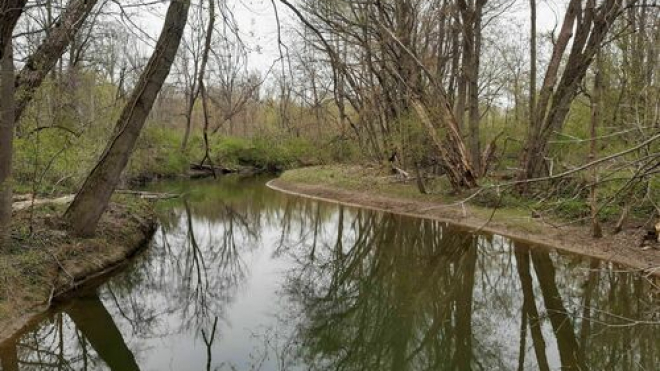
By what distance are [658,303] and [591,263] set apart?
2.36 metres

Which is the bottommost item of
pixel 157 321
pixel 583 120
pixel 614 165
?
pixel 157 321

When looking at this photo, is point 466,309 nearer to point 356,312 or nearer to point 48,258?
point 356,312

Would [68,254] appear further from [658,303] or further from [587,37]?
[587,37]

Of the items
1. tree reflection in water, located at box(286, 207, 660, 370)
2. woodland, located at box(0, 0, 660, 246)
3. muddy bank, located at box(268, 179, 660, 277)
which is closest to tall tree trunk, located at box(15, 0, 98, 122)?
woodland, located at box(0, 0, 660, 246)

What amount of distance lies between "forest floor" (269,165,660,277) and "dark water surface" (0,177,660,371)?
493 mm

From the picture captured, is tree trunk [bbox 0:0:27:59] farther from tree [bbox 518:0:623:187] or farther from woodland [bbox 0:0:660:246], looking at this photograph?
tree [bbox 518:0:623:187]

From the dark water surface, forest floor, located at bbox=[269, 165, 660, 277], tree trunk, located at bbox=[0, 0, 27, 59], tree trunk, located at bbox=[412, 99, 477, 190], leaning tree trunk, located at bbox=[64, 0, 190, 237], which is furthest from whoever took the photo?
tree trunk, located at bbox=[412, 99, 477, 190]

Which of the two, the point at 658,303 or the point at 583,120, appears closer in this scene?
the point at 658,303

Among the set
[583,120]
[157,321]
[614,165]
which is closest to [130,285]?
[157,321]

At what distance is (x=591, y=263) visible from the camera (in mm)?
10125

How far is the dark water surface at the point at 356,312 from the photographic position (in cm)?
628

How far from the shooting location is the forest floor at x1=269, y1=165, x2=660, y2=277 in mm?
9961

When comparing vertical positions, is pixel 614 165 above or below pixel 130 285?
above

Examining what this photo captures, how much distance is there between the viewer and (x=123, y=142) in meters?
9.12
